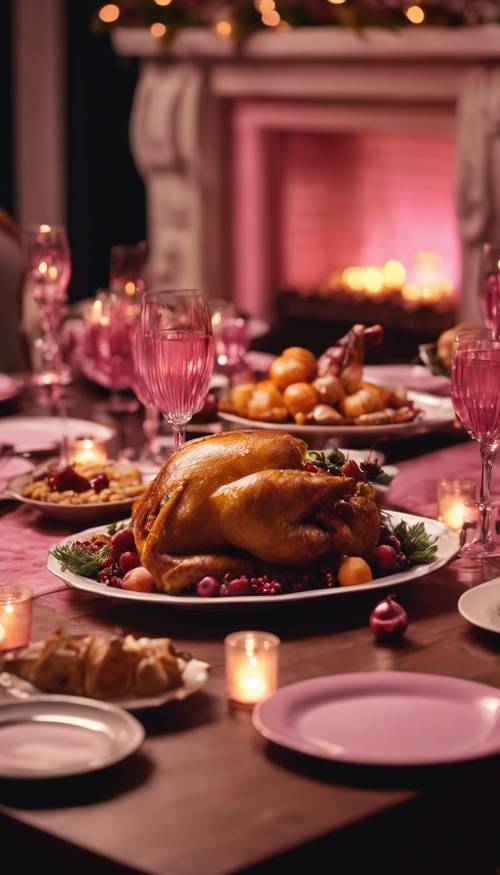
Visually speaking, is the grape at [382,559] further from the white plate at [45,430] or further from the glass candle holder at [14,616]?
the white plate at [45,430]

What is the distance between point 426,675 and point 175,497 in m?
0.30

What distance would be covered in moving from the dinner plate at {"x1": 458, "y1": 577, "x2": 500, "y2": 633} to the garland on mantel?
3.43m

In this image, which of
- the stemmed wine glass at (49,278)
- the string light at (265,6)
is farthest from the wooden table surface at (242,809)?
the string light at (265,6)

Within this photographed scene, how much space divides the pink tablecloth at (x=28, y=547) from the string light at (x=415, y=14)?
3207 mm

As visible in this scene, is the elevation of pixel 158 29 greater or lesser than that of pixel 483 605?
greater

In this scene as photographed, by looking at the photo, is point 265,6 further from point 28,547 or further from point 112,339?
point 28,547

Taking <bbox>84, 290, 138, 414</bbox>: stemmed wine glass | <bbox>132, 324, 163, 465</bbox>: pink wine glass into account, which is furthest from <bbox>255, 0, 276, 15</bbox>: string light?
<bbox>132, 324, 163, 465</bbox>: pink wine glass

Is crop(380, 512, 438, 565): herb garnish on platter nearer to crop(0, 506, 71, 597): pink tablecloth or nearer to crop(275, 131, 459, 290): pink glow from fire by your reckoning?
crop(0, 506, 71, 597): pink tablecloth

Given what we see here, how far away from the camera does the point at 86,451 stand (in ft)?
6.30

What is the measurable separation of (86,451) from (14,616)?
70cm

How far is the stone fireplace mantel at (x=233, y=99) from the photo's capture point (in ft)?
15.3

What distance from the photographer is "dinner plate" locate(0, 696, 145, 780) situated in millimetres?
969

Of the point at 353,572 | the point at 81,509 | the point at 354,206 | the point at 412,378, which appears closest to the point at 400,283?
the point at 354,206

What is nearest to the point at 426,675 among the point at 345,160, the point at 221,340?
the point at 221,340
